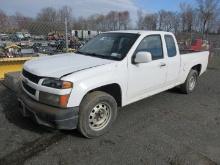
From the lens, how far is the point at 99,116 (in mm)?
4312

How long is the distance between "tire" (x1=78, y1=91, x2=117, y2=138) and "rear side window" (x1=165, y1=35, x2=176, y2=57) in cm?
217

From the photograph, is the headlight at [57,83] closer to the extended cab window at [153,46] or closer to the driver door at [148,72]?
the driver door at [148,72]

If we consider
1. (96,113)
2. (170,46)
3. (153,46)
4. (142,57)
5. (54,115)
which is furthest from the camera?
(170,46)

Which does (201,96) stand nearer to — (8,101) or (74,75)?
(74,75)

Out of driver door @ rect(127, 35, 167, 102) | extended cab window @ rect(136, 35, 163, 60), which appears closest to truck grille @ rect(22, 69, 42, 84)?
driver door @ rect(127, 35, 167, 102)

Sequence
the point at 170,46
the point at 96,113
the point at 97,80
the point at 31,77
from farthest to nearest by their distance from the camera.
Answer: the point at 170,46 → the point at 96,113 → the point at 31,77 → the point at 97,80

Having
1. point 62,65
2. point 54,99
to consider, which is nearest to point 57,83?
point 54,99

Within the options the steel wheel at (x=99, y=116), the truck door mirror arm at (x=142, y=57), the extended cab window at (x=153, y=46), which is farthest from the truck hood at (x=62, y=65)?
the extended cab window at (x=153, y=46)

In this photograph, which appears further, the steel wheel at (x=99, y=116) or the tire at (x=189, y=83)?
the tire at (x=189, y=83)

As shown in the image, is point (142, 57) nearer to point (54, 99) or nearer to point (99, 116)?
point (99, 116)

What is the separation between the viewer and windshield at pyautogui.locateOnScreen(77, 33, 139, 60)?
4730 mm

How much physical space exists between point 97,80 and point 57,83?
65cm

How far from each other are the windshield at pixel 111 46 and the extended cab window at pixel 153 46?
20cm

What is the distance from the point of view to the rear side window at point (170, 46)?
579 centimetres
